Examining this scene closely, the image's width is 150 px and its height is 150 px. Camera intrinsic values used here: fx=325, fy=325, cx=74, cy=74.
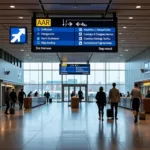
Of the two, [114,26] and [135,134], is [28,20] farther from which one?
[135,134]

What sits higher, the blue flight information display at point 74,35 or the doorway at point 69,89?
the blue flight information display at point 74,35

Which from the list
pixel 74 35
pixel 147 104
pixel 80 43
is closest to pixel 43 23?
pixel 74 35

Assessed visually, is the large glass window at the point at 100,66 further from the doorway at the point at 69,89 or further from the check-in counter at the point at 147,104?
the check-in counter at the point at 147,104

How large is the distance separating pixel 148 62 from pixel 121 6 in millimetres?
15102

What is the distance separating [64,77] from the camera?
47438 mm

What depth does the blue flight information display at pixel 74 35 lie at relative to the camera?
1120 cm

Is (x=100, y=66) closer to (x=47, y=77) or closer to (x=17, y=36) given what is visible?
(x=47, y=77)

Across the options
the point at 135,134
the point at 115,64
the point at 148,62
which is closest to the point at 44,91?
the point at 115,64

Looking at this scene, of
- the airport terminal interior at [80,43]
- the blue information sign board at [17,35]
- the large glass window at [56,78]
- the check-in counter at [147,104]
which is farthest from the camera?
the large glass window at [56,78]

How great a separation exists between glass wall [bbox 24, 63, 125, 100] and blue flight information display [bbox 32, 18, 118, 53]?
35565mm

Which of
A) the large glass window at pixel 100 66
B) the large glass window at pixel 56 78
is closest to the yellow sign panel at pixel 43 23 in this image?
the large glass window at pixel 100 66

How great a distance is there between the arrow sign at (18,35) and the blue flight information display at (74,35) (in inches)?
42.3

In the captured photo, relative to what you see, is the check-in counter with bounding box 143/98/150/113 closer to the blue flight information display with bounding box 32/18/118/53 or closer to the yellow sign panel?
the blue flight information display with bounding box 32/18/118/53

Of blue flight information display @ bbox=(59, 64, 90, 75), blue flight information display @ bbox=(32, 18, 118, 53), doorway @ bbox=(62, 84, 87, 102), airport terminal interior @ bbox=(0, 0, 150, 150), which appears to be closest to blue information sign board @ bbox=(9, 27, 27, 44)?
airport terminal interior @ bbox=(0, 0, 150, 150)
